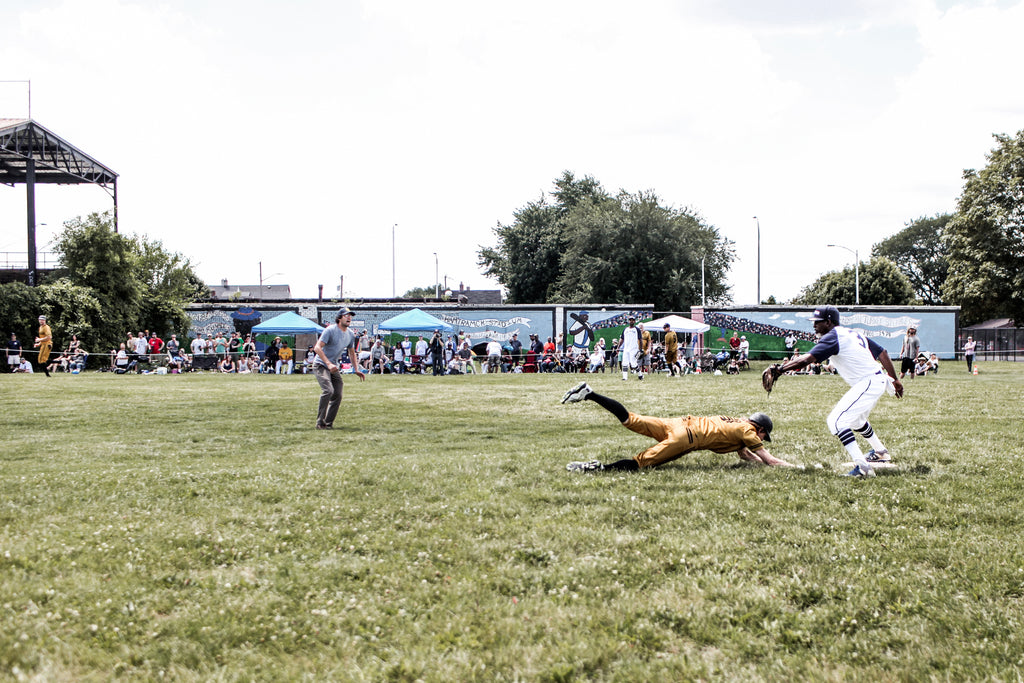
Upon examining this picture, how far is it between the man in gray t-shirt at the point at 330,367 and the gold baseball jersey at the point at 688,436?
540cm

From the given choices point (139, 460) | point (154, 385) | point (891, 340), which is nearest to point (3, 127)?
point (154, 385)

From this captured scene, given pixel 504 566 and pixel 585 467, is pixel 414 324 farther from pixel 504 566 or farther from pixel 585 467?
pixel 504 566

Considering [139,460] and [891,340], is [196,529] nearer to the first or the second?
[139,460]

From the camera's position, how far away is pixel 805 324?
129ft

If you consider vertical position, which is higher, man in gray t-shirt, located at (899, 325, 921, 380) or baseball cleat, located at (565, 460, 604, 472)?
man in gray t-shirt, located at (899, 325, 921, 380)

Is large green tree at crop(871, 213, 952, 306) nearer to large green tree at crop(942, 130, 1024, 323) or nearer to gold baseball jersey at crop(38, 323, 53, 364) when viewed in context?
large green tree at crop(942, 130, 1024, 323)

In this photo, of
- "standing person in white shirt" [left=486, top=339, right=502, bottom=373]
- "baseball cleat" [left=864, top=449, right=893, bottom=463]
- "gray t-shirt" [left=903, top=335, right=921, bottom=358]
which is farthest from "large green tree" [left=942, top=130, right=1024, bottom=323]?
"baseball cleat" [left=864, top=449, right=893, bottom=463]

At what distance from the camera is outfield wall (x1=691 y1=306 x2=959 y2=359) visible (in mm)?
39344

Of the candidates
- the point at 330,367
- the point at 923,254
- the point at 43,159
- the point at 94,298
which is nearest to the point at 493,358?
the point at 94,298

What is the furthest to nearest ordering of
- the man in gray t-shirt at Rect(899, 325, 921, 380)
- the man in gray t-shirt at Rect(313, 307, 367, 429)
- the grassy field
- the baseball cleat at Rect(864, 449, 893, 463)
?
the man in gray t-shirt at Rect(899, 325, 921, 380)
the man in gray t-shirt at Rect(313, 307, 367, 429)
the baseball cleat at Rect(864, 449, 893, 463)
the grassy field

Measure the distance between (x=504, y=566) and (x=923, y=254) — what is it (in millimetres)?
94576

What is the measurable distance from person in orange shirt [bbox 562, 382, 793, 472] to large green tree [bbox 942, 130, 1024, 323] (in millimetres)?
42684

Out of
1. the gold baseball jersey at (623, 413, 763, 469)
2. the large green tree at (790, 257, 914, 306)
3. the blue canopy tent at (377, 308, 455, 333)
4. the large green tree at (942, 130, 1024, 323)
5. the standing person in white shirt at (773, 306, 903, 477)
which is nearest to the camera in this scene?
the standing person in white shirt at (773, 306, 903, 477)

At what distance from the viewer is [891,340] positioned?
133 ft
